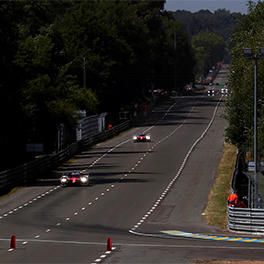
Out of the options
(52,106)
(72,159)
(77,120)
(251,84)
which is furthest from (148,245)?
(77,120)

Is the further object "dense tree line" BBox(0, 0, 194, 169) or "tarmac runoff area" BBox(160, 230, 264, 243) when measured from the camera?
"dense tree line" BBox(0, 0, 194, 169)

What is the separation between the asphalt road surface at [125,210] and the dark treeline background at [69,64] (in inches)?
218

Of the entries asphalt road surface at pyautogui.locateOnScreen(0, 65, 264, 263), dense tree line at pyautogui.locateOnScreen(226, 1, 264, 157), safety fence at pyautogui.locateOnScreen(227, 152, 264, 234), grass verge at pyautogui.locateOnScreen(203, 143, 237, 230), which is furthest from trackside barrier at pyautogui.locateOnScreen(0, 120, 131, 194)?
safety fence at pyautogui.locateOnScreen(227, 152, 264, 234)

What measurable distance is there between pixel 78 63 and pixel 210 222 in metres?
87.7

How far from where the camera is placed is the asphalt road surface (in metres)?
26.8

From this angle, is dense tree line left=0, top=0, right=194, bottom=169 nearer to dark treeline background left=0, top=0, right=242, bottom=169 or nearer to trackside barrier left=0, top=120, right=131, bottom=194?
dark treeline background left=0, top=0, right=242, bottom=169

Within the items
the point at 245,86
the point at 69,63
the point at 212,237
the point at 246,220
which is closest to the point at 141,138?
the point at 69,63

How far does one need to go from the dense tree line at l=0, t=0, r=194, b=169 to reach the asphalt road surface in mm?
5562

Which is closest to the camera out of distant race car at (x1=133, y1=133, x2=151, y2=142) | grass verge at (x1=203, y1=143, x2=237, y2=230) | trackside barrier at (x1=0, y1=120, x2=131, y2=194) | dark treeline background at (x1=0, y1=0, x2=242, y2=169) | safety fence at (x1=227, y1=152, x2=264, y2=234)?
safety fence at (x1=227, y1=152, x2=264, y2=234)

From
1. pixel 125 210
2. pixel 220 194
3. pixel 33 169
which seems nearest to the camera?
pixel 125 210

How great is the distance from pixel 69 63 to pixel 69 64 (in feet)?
0.94

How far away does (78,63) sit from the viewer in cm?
12288

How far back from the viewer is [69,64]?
9475 cm

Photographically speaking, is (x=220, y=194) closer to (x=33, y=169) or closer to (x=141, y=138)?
(x=33, y=169)
